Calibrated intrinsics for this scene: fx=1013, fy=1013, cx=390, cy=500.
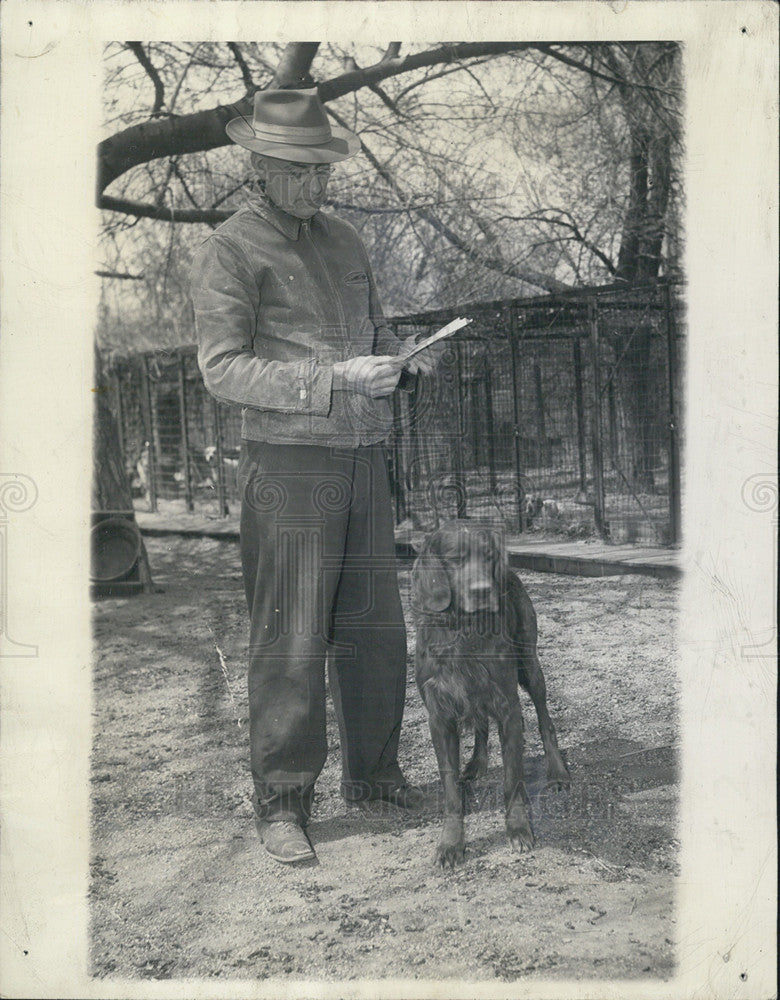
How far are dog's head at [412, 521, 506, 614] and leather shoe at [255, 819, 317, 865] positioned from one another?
0.84 meters

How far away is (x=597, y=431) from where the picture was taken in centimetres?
591

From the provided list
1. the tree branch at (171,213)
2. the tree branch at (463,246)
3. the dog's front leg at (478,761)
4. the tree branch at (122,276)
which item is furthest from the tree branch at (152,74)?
the dog's front leg at (478,761)

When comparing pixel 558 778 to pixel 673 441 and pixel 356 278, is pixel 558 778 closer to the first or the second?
pixel 356 278

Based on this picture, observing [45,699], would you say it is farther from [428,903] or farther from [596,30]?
[596,30]

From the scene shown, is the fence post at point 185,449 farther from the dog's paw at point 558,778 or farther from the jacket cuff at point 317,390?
the dog's paw at point 558,778

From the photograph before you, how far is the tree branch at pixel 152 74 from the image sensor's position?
344 cm

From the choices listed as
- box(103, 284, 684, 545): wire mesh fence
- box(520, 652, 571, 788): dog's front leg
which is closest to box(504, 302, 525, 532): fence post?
box(103, 284, 684, 545): wire mesh fence

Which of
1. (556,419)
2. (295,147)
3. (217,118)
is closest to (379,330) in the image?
(295,147)

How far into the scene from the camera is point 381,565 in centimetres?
345

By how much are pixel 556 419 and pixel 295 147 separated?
3.04 metres

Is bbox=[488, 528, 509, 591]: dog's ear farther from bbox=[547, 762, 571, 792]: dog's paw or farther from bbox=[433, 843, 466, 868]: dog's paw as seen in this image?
bbox=[433, 843, 466, 868]: dog's paw

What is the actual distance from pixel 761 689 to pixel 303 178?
85.6 inches

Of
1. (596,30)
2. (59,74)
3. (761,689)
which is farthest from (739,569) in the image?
(59,74)

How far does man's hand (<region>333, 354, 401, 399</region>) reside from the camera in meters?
3.05
